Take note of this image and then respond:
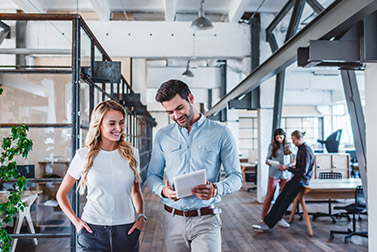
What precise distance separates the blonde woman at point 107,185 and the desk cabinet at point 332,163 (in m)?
6.77

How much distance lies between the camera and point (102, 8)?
25.1 ft

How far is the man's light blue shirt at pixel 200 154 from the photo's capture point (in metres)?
2.12

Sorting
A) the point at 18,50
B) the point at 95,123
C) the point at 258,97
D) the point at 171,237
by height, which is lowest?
the point at 171,237

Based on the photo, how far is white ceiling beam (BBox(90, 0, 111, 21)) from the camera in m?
7.32

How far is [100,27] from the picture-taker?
8086 millimetres

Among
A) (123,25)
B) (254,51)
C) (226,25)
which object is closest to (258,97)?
(254,51)

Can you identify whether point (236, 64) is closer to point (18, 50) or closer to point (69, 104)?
point (18, 50)

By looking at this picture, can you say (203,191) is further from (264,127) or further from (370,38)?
(264,127)

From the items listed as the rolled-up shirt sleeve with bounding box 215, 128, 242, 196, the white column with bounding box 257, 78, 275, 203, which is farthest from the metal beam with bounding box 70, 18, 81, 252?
the white column with bounding box 257, 78, 275, 203

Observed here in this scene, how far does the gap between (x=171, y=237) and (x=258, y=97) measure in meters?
6.94

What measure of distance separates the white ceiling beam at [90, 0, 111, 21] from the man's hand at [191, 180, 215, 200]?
20.6ft

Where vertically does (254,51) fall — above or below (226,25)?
below

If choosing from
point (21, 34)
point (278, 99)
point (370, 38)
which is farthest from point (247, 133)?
point (370, 38)

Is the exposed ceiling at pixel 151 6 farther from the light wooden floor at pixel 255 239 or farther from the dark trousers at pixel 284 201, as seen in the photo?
the light wooden floor at pixel 255 239
